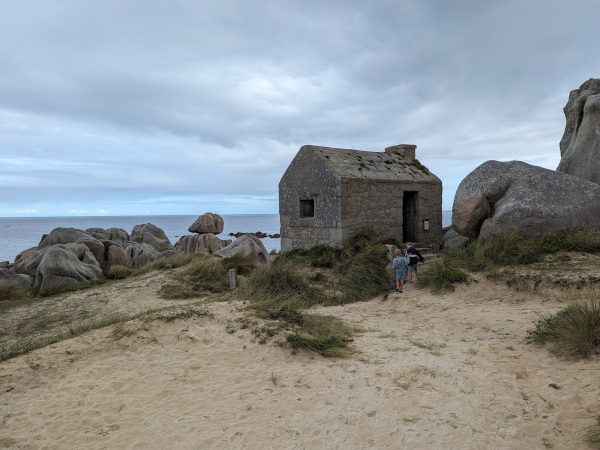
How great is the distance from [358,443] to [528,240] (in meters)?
7.80

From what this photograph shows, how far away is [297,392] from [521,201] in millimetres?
8208

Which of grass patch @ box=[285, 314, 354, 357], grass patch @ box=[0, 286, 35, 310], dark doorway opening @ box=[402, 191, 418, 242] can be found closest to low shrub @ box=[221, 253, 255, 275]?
dark doorway opening @ box=[402, 191, 418, 242]

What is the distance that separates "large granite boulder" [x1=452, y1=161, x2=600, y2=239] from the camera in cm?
1002

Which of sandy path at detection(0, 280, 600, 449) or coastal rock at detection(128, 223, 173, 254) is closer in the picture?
sandy path at detection(0, 280, 600, 449)

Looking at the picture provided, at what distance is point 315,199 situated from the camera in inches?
529

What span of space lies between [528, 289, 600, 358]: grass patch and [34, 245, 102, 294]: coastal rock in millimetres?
14367

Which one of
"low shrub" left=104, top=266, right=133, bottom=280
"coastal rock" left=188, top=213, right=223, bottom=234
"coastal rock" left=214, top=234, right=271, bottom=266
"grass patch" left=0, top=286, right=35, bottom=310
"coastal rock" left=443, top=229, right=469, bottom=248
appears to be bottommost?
"grass patch" left=0, top=286, right=35, bottom=310

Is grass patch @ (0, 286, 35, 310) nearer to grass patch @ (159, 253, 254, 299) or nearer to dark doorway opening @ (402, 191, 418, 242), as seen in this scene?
grass patch @ (159, 253, 254, 299)

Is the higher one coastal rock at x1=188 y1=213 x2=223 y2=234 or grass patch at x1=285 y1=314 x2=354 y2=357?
coastal rock at x1=188 y1=213 x2=223 y2=234

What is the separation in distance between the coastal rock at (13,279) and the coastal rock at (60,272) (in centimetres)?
50

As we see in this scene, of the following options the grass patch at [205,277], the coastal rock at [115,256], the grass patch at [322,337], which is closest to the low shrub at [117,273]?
the coastal rock at [115,256]

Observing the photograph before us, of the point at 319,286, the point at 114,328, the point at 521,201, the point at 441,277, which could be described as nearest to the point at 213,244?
A: the point at 319,286

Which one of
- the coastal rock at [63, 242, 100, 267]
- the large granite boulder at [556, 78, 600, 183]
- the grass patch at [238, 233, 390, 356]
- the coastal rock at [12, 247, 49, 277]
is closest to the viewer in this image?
the grass patch at [238, 233, 390, 356]

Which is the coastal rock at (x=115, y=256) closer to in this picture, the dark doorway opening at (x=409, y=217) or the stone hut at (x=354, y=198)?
the stone hut at (x=354, y=198)
